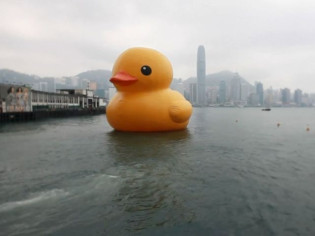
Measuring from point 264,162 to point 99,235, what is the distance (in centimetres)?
916

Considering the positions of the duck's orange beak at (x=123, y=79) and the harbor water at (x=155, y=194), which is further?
the duck's orange beak at (x=123, y=79)

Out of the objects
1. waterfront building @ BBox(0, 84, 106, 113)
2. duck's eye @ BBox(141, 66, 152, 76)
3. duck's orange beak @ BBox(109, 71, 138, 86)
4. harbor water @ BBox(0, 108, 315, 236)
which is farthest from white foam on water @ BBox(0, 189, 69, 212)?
waterfront building @ BBox(0, 84, 106, 113)

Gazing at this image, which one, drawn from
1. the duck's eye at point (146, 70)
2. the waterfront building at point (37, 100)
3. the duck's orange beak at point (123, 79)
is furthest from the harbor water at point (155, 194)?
the waterfront building at point (37, 100)

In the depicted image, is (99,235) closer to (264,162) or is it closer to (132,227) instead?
(132,227)

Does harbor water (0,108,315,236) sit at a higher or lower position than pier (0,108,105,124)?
lower

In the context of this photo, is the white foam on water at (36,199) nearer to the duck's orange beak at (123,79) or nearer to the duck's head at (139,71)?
the duck's orange beak at (123,79)

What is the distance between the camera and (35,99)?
190 ft

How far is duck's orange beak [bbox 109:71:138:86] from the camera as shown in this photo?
17.4 metres

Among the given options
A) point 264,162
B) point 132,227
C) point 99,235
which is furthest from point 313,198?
point 99,235

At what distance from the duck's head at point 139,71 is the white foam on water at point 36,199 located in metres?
11.1

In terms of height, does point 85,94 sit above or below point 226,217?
above

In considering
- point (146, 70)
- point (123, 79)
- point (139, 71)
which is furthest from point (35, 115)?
point (146, 70)

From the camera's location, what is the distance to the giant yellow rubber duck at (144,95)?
17.8 metres

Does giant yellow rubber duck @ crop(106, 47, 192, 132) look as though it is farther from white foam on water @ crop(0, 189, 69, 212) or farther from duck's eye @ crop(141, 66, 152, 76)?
white foam on water @ crop(0, 189, 69, 212)
